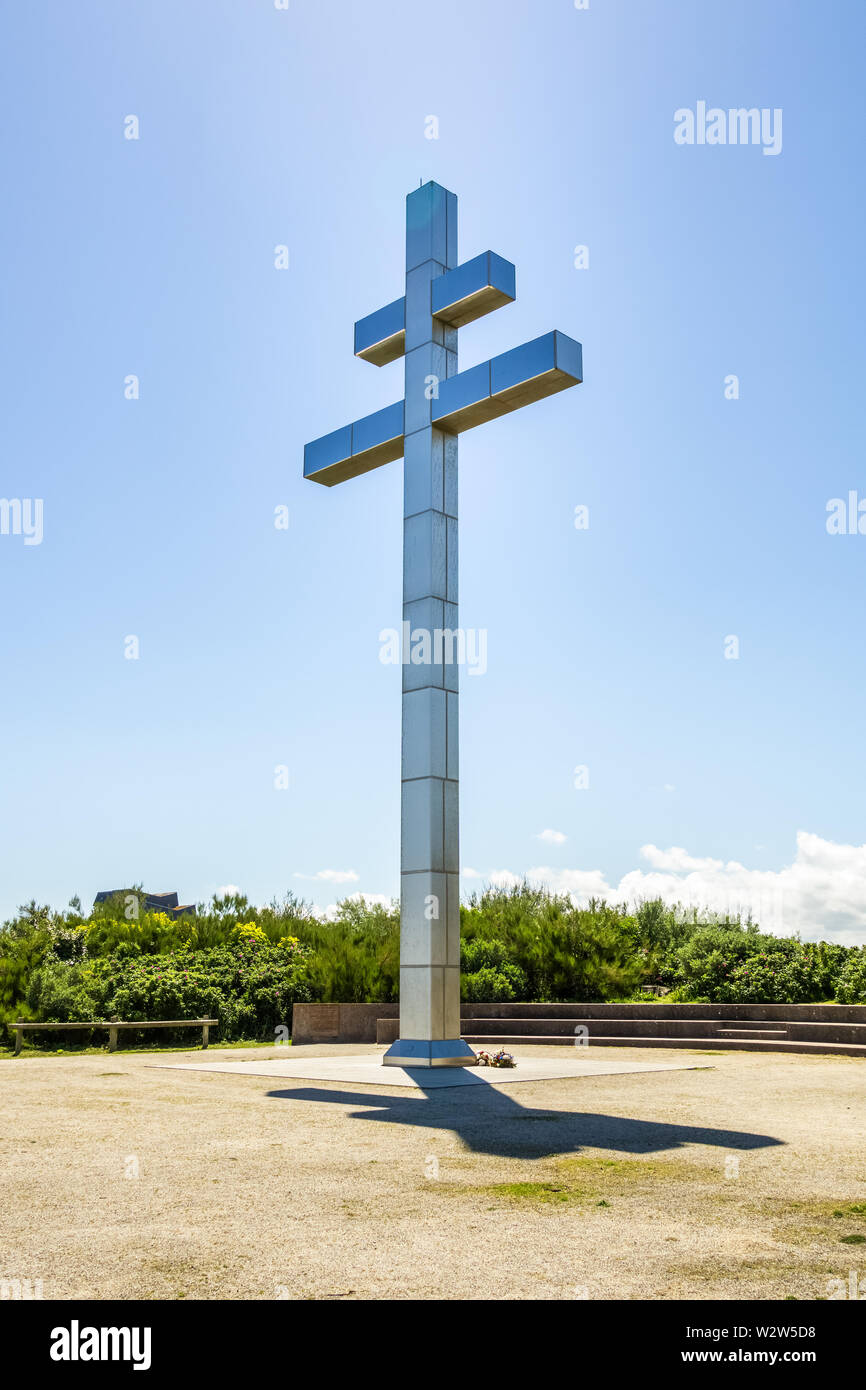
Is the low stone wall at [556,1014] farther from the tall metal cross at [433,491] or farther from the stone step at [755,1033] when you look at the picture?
the tall metal cross at [433,491]

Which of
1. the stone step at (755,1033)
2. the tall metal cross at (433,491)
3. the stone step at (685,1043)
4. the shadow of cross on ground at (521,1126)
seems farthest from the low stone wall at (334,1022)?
the shadow of cross on ground at (521,1126)

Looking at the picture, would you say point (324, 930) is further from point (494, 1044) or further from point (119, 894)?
point (119, 894)

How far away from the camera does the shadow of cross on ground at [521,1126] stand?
7809mm

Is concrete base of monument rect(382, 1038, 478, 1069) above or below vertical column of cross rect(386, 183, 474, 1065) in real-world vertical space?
below

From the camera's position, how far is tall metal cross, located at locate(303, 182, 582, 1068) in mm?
13914

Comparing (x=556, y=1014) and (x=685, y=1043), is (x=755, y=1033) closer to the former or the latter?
(x=685, y=1043)

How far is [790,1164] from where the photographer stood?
7.12 m

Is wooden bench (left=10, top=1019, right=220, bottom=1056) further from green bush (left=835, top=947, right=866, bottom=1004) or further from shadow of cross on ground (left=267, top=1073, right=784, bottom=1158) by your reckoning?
green bush (left=835, top=947, right=866, bottom=1004)

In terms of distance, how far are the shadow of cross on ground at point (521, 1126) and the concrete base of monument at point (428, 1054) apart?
2.23 m

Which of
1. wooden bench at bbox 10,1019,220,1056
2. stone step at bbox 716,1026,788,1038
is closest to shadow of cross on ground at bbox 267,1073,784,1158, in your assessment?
wooden bench at bbox 10,1019,220,1056

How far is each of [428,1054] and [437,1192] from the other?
744cm

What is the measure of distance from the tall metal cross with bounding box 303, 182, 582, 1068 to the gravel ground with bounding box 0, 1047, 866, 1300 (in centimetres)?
259

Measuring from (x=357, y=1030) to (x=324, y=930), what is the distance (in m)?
5.38
